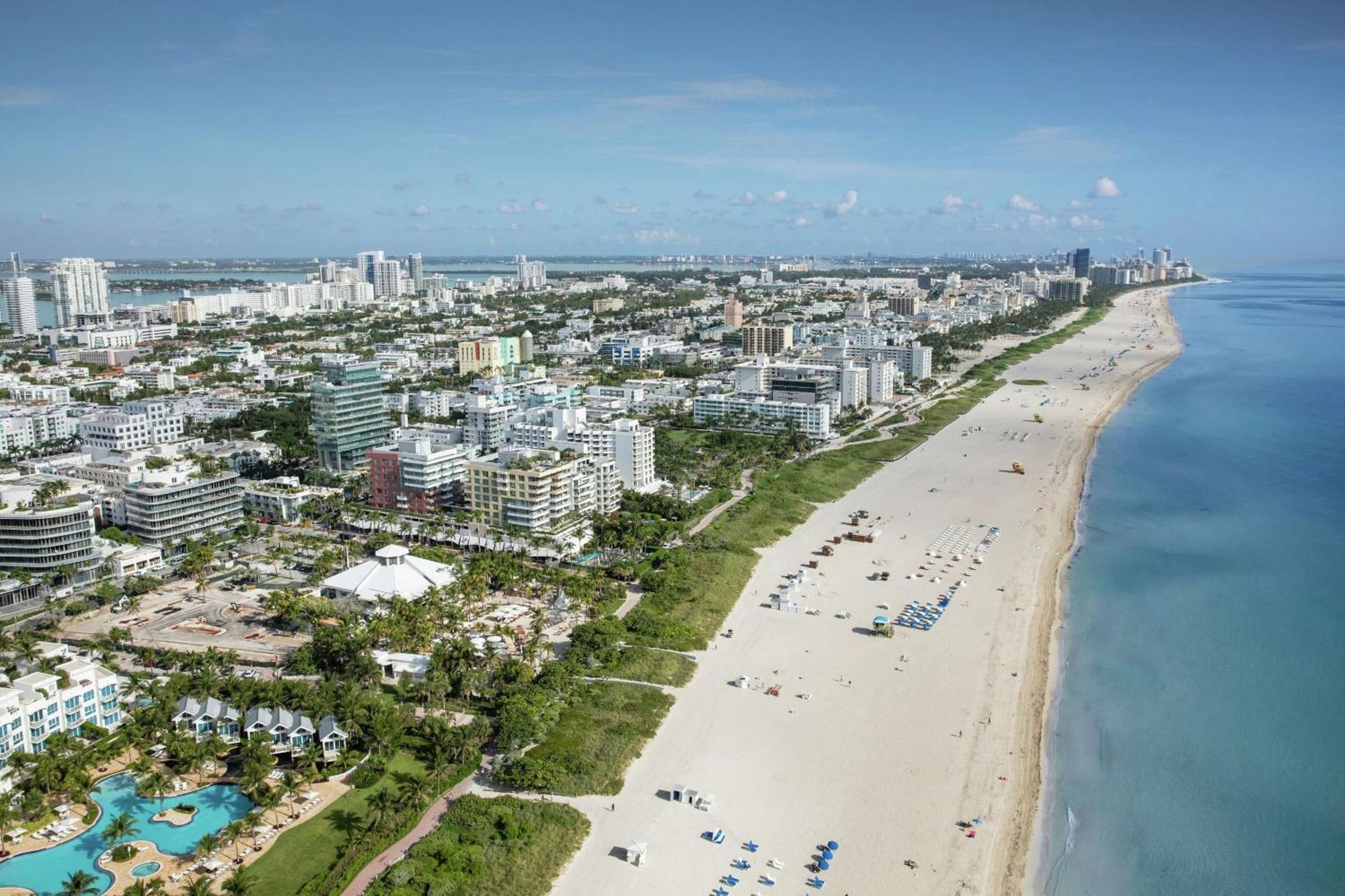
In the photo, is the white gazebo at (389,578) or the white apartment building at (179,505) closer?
the white gazebo at (389,578)

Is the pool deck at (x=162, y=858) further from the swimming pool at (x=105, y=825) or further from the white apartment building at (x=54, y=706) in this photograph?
the white apartment building at (x=54, y=706)

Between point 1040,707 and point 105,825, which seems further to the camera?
point 1040,707

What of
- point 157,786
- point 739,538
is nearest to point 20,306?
point 739,538

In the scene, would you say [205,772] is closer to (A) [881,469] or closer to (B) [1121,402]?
(A) [881,469]

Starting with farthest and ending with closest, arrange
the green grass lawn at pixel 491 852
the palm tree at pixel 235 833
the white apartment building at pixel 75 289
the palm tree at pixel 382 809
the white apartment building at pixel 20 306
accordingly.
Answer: the white apartment building at pixel 75 289 < the white apartment building at pixel 20 306 < the palm tree at pixel 382 809 < the palm tree at pixel 235 833 < the green grass lawn at pixel 491 852

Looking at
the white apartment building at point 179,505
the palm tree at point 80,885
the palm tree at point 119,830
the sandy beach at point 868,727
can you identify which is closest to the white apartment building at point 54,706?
the palm tree at point 119,830

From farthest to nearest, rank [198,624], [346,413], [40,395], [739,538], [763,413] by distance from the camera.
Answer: [40,395]
[763,413]
[346,413]
[739,538]
[198,624]

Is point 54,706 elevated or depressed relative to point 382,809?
elevated

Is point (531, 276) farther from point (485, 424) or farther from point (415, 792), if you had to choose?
point (415, 792)
